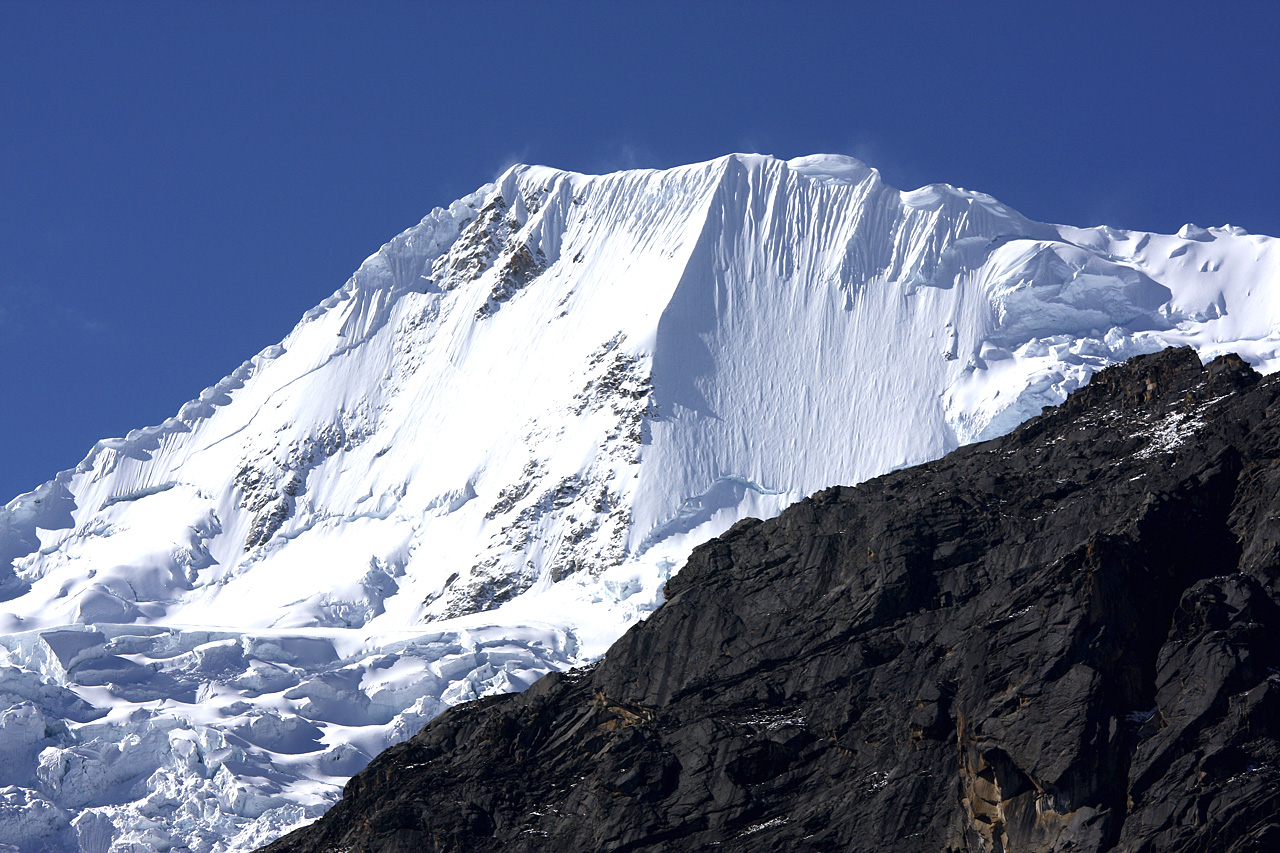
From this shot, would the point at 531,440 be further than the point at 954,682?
Yes

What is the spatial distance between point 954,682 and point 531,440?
3877 inches

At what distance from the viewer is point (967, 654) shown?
39500 mm

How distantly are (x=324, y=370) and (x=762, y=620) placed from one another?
406 ft

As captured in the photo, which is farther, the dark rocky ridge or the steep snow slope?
the steep snow slope

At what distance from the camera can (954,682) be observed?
4119 centimetres

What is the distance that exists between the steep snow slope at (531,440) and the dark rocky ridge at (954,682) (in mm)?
45698

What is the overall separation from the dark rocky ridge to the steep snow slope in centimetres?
4570

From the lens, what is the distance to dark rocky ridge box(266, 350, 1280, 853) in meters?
35.1

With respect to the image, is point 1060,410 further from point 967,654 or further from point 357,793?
point 357,793

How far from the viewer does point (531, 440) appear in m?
138

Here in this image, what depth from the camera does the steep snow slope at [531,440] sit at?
4045 inches

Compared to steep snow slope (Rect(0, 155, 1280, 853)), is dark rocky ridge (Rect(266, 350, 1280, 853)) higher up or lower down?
lower down

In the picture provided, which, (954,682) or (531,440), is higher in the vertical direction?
(531,440)

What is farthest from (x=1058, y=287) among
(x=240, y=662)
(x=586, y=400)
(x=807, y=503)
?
(x=807, y=503)
